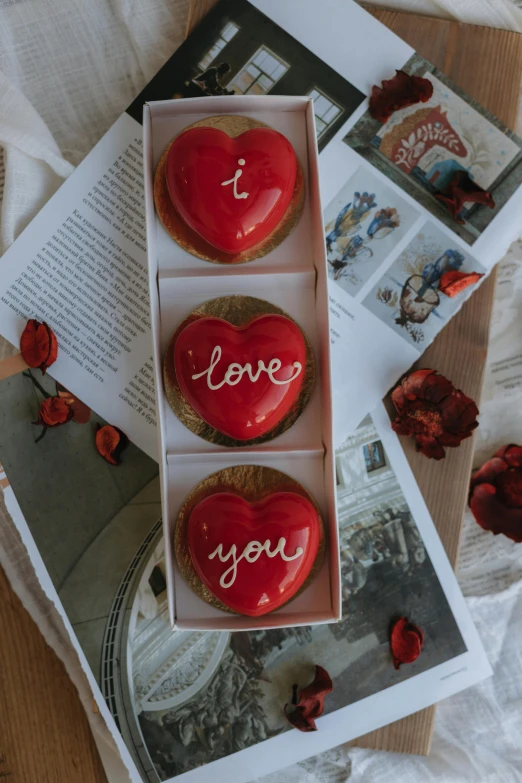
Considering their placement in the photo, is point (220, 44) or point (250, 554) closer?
point (250, 554)

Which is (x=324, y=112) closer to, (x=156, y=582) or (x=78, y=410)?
(x=78, y=410)

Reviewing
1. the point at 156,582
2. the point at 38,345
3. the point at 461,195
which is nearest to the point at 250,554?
the point at 156,582

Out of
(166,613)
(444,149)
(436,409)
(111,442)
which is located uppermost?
(444,149)

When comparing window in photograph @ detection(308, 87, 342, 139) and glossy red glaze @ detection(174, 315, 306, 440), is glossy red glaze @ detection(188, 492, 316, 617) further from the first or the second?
window in photograph @ detection(308, 87, 342, 139)

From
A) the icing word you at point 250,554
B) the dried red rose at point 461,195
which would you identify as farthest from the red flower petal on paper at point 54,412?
the dried red rose at point 461,195

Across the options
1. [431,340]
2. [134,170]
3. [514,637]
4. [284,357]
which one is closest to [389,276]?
[431,340]

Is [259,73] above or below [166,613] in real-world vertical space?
above

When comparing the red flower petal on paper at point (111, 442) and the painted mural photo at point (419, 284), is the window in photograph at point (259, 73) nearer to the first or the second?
the painted mural photo at point (419, 284)
